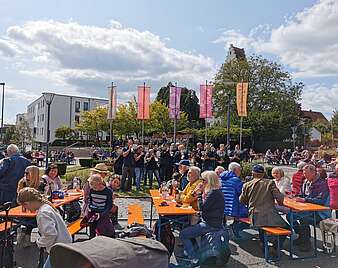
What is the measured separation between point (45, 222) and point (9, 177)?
3581mm

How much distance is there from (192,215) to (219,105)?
45.1 m

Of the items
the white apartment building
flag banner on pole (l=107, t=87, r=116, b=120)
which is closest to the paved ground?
flag banner on pole (l=107, t=87, r=116, b=120)

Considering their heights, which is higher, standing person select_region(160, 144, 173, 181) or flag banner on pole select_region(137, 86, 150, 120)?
flag banner on pole select_region(137, 86, 150, 120)

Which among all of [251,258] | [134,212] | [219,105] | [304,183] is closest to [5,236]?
[134,212]

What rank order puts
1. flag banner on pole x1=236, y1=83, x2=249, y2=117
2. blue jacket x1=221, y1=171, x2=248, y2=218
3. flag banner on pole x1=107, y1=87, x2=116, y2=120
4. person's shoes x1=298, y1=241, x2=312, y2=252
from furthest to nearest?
flag banner on pole x1=236, y1=83, x2=249, y2=117
flag banner on pole x1=107, y1=87, x2=116, y2=120
blue jacket x1=221, y1=171, x2=248, y2=218
person's shoes x1=298, y1=241, x2=312, y2=252

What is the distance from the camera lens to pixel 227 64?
5175cm

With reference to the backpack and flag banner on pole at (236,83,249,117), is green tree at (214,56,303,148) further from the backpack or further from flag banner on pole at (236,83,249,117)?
the backpack

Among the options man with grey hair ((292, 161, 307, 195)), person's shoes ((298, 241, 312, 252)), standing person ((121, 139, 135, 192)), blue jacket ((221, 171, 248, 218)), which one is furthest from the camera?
standing person ((121, 139, 135, 192))

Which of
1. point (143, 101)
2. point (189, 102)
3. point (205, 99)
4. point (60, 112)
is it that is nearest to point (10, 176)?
point (143, 101)

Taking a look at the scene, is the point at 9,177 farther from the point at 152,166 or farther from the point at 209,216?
the point at 152,166

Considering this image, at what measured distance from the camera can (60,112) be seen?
79.4 metres

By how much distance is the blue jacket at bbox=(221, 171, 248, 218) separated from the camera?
7.66 meters

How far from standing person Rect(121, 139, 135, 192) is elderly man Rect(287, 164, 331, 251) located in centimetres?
714

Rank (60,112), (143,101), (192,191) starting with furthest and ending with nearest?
(60,112) → (143,101) → (192,191)
